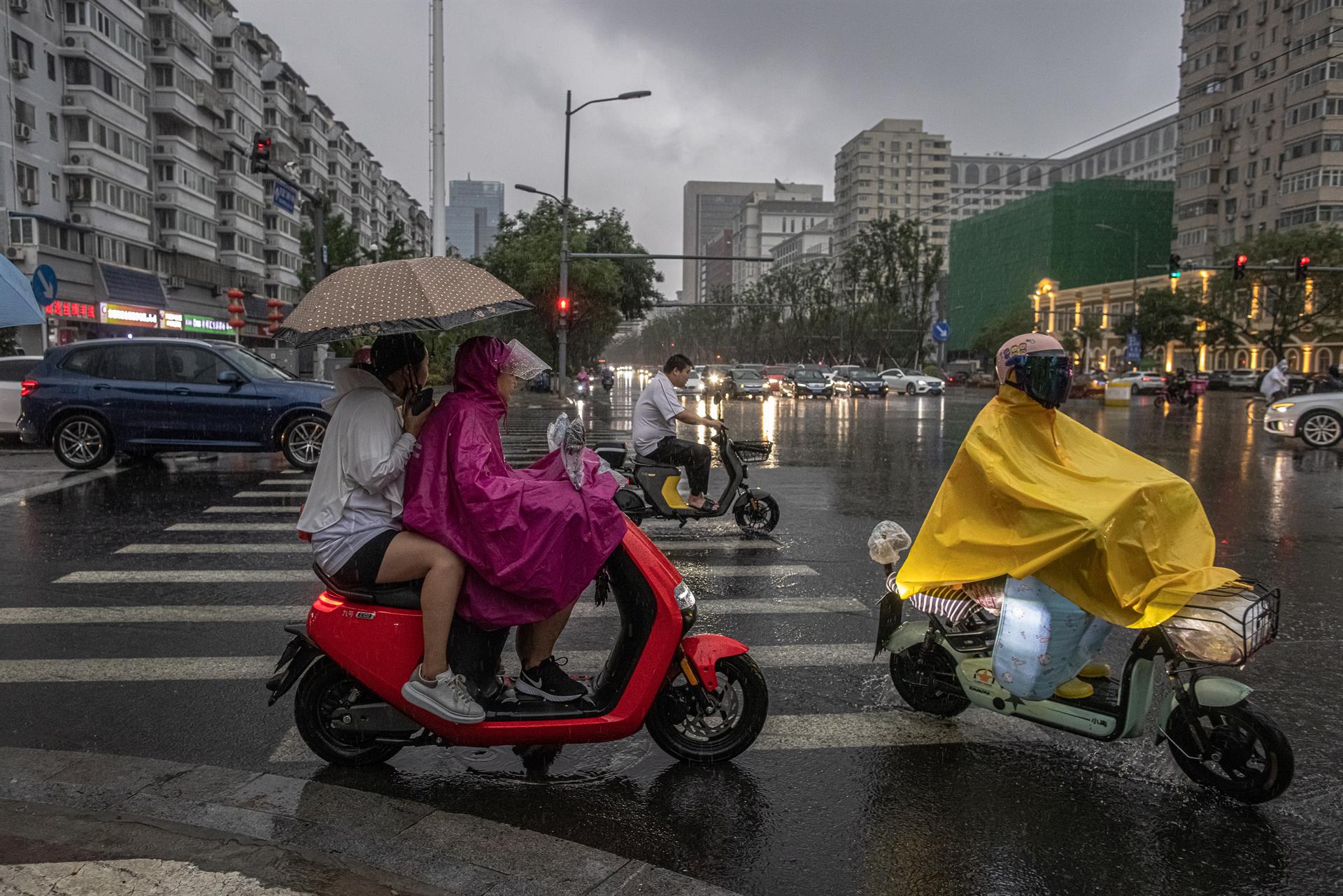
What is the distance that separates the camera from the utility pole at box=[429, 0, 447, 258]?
25.3 metres

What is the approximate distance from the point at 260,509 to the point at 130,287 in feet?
148

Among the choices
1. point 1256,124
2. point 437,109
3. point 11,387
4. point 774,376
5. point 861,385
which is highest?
point 1256,124

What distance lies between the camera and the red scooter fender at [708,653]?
3959 mm

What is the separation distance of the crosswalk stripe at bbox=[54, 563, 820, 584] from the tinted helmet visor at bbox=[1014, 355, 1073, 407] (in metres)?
3.95

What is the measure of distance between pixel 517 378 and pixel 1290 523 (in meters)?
8.98

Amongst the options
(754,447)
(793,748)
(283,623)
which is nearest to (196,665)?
(283,623)

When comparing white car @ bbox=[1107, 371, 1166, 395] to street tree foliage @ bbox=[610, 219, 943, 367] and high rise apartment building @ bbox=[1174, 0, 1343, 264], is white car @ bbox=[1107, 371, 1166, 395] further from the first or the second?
street tree foliage @ bbox=[610, 219, 943, 367]

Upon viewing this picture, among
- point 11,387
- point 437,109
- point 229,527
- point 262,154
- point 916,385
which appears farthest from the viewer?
point 916,385

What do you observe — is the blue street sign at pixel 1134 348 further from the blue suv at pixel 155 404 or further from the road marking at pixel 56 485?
the road marking at pixel 56 485

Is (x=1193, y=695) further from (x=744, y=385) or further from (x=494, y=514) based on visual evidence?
(x=744, y=385)

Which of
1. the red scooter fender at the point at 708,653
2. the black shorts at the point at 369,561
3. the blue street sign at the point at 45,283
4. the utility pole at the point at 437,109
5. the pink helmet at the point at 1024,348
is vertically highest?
the utility pole at the point at 437,109

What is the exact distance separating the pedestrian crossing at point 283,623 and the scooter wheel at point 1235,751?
30.0 inches

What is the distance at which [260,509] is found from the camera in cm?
1066

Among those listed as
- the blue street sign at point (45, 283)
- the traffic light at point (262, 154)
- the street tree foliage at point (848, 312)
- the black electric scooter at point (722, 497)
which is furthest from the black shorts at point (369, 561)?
the street tree foliage at point (848, 312)
